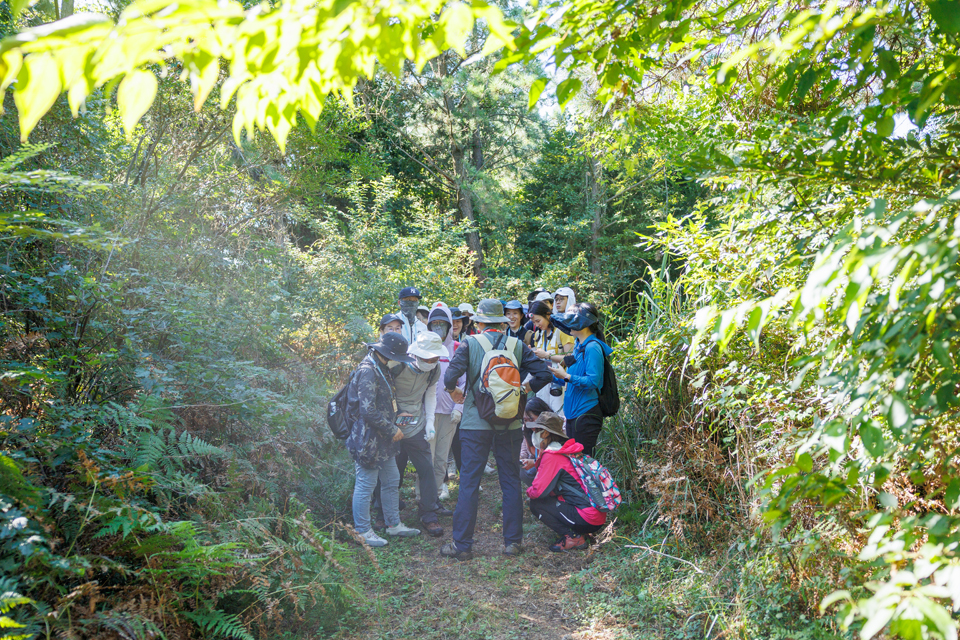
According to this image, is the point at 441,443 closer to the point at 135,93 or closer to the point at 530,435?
the point at 530,435

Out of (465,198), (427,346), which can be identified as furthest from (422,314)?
(465,198)

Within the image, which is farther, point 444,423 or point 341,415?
point 444,423

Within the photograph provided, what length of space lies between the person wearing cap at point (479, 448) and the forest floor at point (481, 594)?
232 millimetres

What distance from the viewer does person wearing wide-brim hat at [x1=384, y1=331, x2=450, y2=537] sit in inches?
225

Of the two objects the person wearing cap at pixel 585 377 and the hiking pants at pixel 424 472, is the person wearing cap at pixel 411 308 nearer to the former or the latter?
the hiking pants at pixel 424 472

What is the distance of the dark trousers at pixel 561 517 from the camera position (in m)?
5.19

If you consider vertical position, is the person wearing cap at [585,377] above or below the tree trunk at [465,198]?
below

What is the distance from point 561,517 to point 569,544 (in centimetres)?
28

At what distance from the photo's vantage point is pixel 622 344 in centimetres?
602

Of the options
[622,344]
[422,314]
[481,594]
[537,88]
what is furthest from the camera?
[422,314]

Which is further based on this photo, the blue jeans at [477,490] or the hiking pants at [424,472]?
the hiking pants at [424,472]

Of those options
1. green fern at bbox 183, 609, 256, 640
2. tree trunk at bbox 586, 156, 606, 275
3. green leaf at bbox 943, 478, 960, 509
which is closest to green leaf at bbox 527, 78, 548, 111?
green leaf at bbox 943, 478, 960, 509

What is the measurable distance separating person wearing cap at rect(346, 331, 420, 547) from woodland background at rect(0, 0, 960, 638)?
404 mm

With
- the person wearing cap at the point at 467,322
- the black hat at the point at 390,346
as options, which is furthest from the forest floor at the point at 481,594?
the person wearing cap at the point at 467,322
